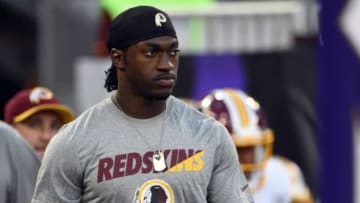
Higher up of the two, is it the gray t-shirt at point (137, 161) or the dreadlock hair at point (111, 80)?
the dreadlock hair at point (111, 80)

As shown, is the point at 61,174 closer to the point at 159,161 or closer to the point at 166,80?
the point at 159,161

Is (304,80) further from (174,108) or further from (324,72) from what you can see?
(324,72)

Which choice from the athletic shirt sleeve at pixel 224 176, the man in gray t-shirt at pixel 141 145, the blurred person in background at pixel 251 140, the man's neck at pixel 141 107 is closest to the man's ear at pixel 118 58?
the man in gray t-shirt at pixel 141 145

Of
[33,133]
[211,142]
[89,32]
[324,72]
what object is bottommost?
[89,32]

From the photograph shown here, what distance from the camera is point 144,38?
6301mm

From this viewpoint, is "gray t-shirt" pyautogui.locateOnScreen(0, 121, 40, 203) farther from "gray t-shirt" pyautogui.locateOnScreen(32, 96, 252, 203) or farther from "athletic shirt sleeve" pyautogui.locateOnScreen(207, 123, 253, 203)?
"athletic shirt sleeve" pyautogui.locateOnScreen(207, 123, 253, 203)

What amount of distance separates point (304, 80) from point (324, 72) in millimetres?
6886

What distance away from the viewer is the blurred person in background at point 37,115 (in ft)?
30.2

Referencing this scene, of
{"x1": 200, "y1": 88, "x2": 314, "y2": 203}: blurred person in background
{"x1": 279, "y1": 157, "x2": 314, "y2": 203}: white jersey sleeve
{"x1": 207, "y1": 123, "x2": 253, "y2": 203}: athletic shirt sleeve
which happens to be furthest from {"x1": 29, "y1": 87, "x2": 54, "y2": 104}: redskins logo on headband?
{"x1": 207, "y1": 123, "x2": 253, "y2": 203}: athletic shirt sleeve

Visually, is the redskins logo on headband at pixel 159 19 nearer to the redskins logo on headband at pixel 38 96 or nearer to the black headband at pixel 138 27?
the black headband at pixel 138 27

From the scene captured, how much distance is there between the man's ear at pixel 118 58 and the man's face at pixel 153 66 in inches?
1.4

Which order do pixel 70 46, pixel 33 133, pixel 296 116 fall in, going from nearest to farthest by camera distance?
pixel 33 133 < pixel 296 116 < pixel 70 46

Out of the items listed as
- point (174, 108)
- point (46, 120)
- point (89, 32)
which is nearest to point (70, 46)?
point (89, 32)

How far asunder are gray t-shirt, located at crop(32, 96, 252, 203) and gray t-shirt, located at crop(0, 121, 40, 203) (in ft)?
4.27
